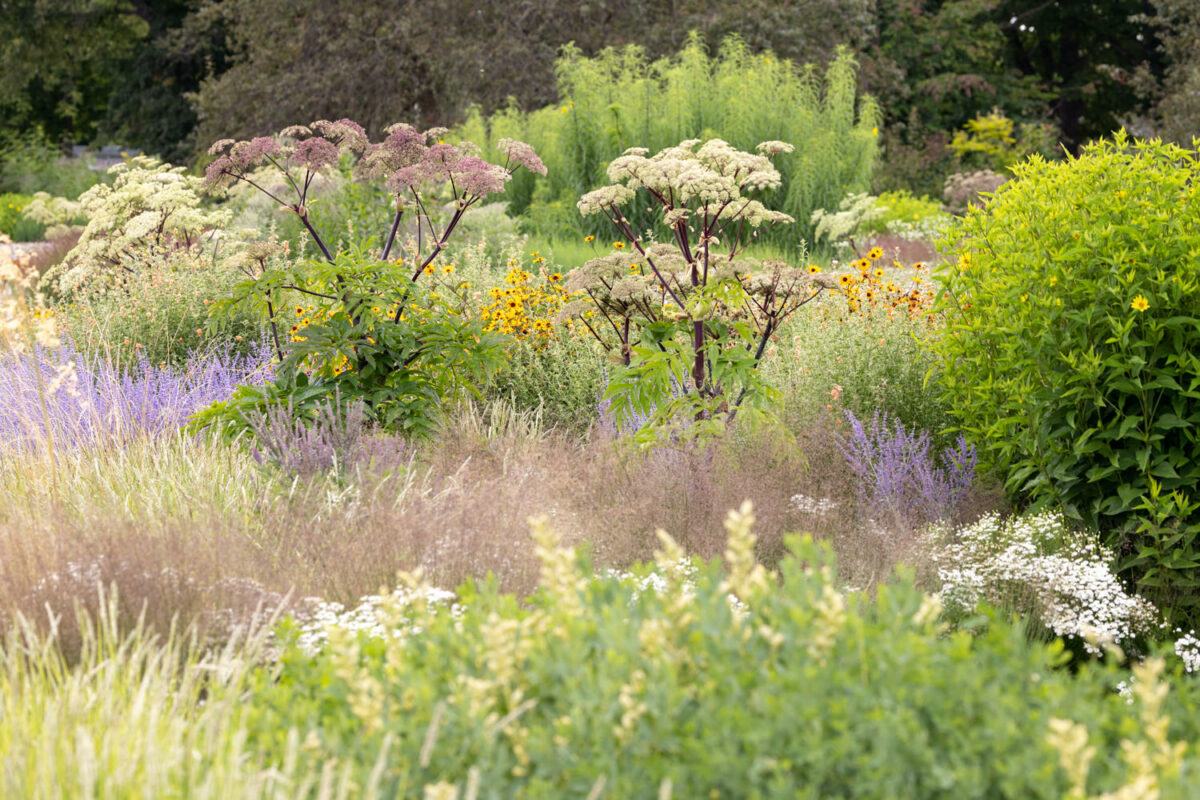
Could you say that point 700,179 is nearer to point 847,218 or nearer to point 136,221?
point 136,221

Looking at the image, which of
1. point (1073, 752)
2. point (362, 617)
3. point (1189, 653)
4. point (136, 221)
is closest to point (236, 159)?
point (362, 617)

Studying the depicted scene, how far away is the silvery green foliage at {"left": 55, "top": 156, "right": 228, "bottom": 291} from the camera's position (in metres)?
7.64

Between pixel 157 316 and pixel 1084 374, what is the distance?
18.2 ft

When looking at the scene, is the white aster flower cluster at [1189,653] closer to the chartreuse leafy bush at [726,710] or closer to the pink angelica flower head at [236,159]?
the chartreuse leafy bush at [726,710]

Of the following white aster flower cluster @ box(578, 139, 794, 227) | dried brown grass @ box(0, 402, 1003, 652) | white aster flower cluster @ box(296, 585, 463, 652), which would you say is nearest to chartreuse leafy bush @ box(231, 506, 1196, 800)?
white aster flower cluster @ box(296, 585, 463, 652)

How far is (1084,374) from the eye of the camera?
3812 millimetres

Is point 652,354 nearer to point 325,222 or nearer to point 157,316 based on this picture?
point 157,316

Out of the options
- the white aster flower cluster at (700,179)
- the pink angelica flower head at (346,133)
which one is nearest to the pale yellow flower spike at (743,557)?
the white aster flower cluster at (700,179)

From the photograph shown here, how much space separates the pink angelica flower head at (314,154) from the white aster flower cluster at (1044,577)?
3043 mm

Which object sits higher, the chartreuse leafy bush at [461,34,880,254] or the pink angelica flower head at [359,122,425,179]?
the pink angelica flower head at [359,122,425,179]

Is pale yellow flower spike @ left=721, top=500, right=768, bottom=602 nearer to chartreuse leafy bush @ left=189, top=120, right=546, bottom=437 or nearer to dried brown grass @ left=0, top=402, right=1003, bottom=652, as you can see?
dried brown grass @ left=0, top=402, right=1003, bottom=652

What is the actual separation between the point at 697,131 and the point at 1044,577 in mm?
9140

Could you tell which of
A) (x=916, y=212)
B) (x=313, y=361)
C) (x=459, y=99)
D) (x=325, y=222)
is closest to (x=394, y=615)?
(x=313, y=361)

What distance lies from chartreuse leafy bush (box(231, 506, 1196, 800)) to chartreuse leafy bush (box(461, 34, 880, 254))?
30.4ft
